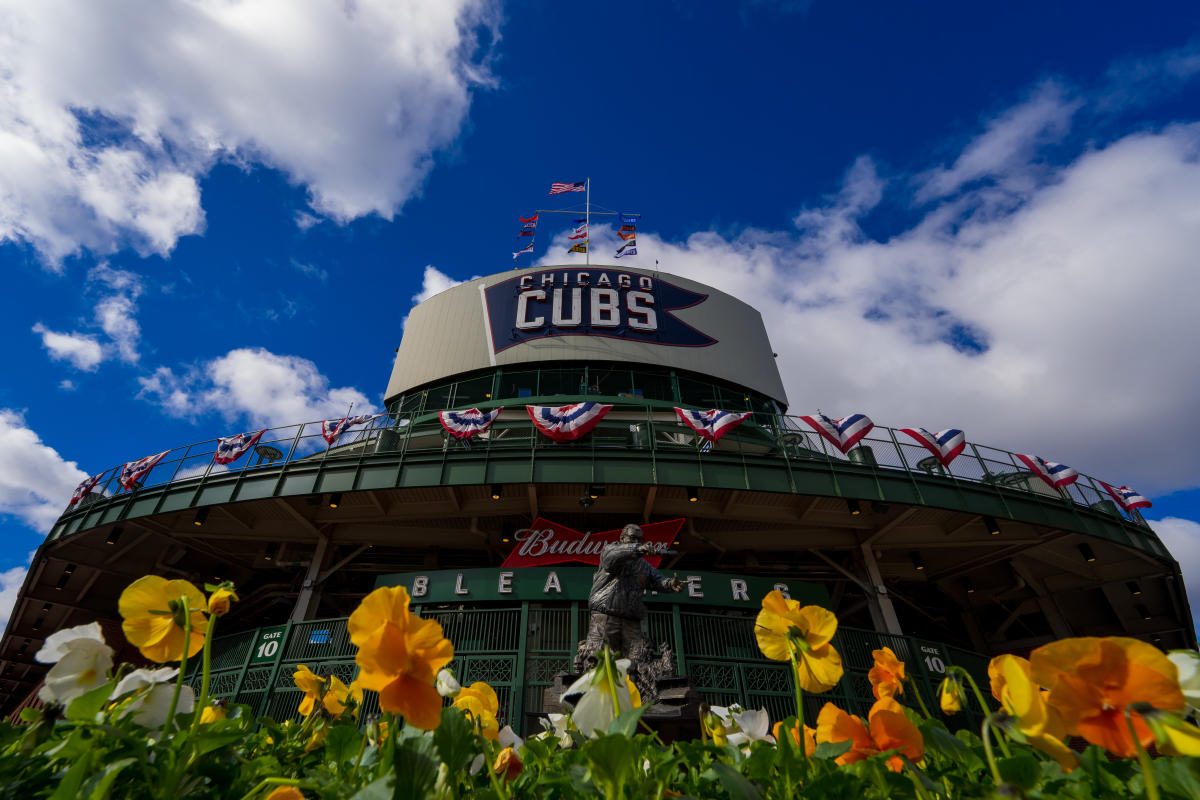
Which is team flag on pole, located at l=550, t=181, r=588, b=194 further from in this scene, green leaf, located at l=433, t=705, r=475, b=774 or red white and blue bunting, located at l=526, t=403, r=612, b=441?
green leaf, located at l=433, t=705, r=475, b=774

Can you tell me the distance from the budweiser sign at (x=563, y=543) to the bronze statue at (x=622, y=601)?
610 centimetres

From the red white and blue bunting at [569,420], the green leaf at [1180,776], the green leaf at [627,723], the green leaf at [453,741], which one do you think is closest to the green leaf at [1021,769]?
the green leaf at [1180,776]

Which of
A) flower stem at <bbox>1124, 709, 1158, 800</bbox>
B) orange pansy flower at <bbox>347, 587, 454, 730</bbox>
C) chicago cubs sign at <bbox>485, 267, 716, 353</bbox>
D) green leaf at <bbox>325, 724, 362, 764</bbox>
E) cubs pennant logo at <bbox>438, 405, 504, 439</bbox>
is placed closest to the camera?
flower stem at <bbox>1124, 709, 1158, 800</bbox>

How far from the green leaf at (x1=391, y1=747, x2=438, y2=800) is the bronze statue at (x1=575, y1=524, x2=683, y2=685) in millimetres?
7773

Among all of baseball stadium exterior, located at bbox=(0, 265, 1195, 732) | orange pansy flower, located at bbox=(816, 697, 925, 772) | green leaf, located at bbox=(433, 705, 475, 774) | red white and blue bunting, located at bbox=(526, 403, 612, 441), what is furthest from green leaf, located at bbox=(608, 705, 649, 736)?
red white and blue bunting, located at bbox=(526, 403, 612, 441)

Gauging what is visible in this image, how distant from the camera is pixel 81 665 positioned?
135 cm

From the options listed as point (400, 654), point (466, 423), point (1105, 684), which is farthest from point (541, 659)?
point (1105, 684)

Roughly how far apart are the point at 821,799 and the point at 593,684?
560 mm

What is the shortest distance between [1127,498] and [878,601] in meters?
9.43

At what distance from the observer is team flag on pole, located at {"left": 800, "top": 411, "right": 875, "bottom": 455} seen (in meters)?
15.4

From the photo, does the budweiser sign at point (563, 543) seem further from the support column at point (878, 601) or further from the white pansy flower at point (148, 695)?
the white pansy flower at point (148, 695)

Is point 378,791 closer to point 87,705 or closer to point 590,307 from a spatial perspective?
point 87,705

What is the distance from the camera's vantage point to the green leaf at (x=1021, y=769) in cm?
106

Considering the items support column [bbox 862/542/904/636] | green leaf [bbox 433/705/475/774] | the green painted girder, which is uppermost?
the green painted girder
